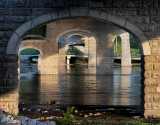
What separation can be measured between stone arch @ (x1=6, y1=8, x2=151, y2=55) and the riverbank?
7.29ft

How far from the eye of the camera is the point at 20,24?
8.73 metres

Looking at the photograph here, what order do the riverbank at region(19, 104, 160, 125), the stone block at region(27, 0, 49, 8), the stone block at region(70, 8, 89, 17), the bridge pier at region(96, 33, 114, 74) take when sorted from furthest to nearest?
the bridge pier at region(96, 33, 114, 74) < the stone block at region(27, 0, 49, 8) < the stone block at region(70, 8, 89, 17) < the riverbank at region(19, 104, 160, 125)

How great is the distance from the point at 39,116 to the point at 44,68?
1863 cm

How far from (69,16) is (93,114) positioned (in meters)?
3.24

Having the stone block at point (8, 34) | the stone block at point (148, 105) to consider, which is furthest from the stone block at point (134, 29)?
the stone block at point (8, 34)

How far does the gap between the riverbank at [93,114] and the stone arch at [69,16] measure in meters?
2.22

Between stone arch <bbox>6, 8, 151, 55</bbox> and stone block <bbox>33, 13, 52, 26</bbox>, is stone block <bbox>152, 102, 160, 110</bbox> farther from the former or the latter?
stone block <bbox>33, 13, 52, 26</bbox>

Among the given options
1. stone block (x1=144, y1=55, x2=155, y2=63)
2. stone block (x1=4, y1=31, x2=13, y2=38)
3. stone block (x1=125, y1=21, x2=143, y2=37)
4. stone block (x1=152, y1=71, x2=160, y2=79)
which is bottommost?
stone block (x1=152, y1=71, x2=160, y2=79)

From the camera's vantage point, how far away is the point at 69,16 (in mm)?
8680

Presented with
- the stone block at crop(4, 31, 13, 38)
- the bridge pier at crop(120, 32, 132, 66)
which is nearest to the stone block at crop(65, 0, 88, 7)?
the stone block at crop(4, 31, 13, 38)

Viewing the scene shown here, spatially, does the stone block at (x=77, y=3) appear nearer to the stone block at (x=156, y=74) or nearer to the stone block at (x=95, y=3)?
the stone block at (x=95, y=3)

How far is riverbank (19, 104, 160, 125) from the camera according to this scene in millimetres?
7779

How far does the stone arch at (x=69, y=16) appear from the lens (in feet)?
28.3

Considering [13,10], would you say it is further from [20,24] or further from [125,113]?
[125,113]
